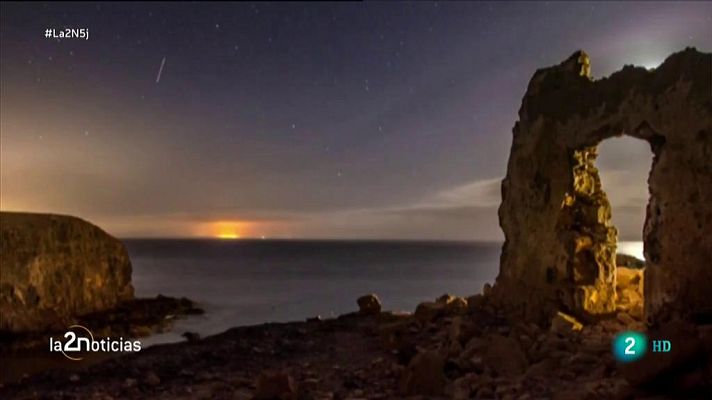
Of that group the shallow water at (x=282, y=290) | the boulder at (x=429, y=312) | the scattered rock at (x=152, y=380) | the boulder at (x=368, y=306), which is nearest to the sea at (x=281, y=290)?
the shallow water at (x=282, y=290)

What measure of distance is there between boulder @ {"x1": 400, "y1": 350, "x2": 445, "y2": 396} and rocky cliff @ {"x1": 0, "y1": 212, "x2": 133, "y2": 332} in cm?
2718

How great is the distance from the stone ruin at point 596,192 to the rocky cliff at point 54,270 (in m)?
27.0

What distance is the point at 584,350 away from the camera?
30.1 ft

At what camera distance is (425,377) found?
865cm

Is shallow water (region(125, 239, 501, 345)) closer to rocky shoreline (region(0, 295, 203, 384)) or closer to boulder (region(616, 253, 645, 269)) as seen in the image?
rocky shoreline (region(0, 295, 203, 384))

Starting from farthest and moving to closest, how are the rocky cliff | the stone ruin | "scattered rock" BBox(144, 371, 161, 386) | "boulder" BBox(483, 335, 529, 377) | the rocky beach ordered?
1. the rocky cliff
2. "scattered rock" BBox(144, 371, 161, 386)
3. the stone ruin
4. "boulder" BBox(483, 335, 529, 377)
5. the rocky beach

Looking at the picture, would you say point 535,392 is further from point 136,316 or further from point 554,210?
point 136,316

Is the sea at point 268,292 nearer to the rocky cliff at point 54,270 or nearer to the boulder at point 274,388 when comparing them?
the rocky cliff at point 54,270

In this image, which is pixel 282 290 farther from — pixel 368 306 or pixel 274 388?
pixel 274 388

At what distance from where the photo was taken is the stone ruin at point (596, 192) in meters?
9.33

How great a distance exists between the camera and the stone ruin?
9.33m

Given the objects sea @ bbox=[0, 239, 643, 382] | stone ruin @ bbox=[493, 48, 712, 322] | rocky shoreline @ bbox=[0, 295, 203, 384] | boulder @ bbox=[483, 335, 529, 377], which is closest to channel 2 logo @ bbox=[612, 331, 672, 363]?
boulder @ bbox=[483, 335, 529, 377]

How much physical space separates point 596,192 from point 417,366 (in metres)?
6.54

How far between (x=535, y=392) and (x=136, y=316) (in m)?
30.2
